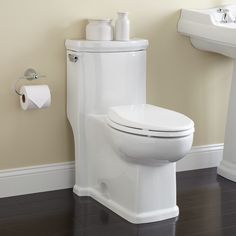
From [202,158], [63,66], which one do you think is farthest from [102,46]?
[202,158]

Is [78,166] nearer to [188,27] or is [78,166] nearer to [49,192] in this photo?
[49,192]

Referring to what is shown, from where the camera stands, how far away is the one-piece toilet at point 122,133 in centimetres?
235

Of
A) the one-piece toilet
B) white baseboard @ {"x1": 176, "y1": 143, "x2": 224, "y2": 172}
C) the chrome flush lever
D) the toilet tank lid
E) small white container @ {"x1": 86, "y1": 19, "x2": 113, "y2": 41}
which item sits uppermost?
small white container @ {"x1": 86, "y1": 19, "x2": 113, "y2": 41}

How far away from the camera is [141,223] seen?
8.13ft

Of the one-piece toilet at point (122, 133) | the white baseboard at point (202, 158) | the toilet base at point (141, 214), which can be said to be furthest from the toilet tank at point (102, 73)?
the white baseboard at point (202, 158)

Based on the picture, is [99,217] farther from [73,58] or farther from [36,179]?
[73,58]

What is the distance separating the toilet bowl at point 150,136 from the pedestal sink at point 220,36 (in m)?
0.60

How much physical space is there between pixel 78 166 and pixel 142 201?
0.48m

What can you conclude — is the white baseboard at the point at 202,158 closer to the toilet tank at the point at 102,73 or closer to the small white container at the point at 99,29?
the toilet tank at the point at 102,73

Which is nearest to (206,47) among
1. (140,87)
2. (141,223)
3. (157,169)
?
(140,87)

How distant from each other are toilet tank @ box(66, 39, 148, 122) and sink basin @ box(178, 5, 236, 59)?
1.10 ft

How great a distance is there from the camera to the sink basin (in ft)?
9.18

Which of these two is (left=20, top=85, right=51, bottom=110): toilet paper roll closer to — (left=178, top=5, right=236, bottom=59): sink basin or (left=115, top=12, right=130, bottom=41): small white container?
(left=115, top=12, right=130, bottom=41): small white container

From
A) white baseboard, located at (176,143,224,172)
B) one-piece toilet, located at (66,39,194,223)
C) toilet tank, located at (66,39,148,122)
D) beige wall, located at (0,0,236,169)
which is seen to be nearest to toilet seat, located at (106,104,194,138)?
one-piece toilet, located at (66,39,194,223)
